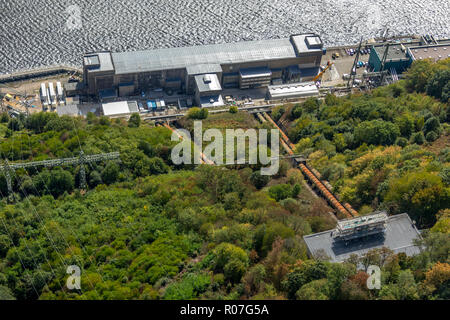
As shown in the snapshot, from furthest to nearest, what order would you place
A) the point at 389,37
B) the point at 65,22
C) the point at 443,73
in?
1. the point at 389,37
2. the point at 65,22
3. the point at 443,73

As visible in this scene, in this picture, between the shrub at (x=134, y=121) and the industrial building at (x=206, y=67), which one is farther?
the industrial building at (x=206, y=67)

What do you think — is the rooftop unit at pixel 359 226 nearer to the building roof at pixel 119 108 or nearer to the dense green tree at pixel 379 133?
the dense green tree at pixel 379 133

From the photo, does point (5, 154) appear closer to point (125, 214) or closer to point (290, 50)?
point (125, 214)

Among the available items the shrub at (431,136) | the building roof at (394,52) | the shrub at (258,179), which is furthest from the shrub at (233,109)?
the shrub at (431,136)

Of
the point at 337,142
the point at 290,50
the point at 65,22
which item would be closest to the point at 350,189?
the point at 337,142

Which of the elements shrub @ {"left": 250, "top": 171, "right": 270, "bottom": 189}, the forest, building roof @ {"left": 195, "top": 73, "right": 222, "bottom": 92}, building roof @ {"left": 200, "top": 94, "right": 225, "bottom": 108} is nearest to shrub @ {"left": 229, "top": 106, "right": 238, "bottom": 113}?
the forest

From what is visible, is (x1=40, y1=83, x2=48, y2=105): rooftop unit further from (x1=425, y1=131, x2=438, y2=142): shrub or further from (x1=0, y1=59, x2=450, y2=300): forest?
(x1=425, y1=131, x2=438, y2=142): shrub

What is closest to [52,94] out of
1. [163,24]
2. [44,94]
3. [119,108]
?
[44,94]
